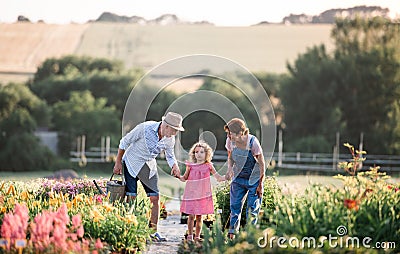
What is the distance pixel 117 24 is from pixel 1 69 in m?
6.89

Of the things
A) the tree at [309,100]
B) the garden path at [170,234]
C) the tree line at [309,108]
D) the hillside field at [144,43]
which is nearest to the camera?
the garden path at [170,234]

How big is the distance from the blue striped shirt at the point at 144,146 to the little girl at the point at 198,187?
0.23 meters

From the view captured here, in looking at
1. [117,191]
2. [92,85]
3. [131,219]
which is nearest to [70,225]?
[131,219]

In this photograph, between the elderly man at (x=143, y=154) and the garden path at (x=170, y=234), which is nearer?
the garden path at (x=170, y=234)

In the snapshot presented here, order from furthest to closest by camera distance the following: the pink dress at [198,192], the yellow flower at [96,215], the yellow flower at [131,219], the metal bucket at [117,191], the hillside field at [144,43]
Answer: the hillside field at [144,43] < the metal bucket at [117,191] < the pink dress at [198,192] < the yellow flower at [131,219] < the yellow flower at [96,215]

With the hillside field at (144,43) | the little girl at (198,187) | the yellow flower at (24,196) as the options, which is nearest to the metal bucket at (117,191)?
the little girl at (198,187)

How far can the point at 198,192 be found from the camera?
306 inches

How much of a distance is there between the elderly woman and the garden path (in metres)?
0.65

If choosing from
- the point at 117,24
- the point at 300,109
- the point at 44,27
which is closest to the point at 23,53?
the point at 44,27

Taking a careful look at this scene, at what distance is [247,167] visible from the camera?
24.7 feet

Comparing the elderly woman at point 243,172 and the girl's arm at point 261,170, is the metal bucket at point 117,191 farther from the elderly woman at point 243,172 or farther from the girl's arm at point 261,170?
the girl's arm at point 261,170

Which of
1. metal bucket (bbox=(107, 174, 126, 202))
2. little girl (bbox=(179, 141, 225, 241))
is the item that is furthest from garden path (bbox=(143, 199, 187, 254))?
metal bucket (bbox=(107, 174, 126, 202))

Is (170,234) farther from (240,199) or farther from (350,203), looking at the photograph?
(350,203)

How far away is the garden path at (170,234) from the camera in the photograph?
7.45 meters
